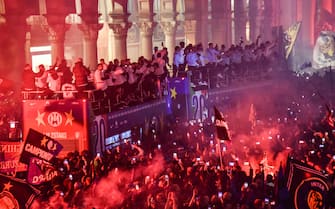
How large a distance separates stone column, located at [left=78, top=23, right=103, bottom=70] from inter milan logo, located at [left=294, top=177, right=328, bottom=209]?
18.9 metres

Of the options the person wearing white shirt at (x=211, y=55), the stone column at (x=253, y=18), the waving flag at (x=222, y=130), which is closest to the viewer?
the waving flag at (x=222, y=130)

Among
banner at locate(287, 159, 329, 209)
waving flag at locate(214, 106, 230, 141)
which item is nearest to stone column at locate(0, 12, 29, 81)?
waving flag at locate(214, 106, 230, 141)

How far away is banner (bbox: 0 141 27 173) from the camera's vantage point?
1581 cm

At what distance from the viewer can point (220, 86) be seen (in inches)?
1161

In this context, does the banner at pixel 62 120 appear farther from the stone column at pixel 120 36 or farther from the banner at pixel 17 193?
the stone column at pixel 120 36

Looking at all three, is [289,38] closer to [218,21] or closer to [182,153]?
[218,21]

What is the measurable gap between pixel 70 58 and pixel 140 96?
14126 mm

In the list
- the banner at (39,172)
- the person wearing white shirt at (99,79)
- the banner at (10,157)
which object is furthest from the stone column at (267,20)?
the banner at (39,172)

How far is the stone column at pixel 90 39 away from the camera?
30966mm

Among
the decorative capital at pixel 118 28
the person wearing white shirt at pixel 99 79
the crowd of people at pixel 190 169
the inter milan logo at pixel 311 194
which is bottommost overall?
the crowd of people at pixel 190 169

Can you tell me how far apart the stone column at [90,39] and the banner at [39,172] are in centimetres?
1581

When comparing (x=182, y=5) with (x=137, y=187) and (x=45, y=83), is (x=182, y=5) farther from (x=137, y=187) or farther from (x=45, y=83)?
(x=137, y=187)

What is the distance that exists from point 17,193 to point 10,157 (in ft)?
11.2

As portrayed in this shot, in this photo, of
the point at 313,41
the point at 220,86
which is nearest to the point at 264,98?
the point at 220,86
